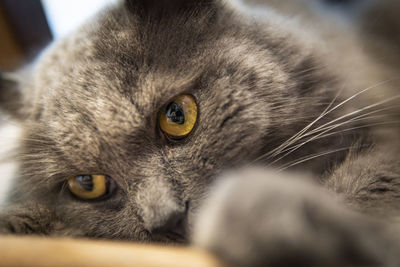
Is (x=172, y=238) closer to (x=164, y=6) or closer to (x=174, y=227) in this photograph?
(x=174, y=227)

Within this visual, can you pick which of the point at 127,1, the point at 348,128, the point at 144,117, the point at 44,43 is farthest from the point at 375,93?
the point at 44,43

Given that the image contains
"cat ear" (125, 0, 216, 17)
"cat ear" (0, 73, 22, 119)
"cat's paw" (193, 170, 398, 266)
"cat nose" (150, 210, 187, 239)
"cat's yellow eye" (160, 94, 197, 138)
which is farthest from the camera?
"cat ear" (0, 73, 22, 119)

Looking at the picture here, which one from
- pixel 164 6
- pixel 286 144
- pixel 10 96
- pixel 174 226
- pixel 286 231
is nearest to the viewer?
pixel 286 231

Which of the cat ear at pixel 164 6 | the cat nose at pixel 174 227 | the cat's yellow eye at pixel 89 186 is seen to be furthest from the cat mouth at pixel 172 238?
the cat ear at pixel 164 6

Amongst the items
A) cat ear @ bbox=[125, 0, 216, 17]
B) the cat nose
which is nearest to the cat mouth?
the cat nose

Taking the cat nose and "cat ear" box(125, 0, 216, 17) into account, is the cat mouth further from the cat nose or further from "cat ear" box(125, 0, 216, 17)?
"cat ear" box(125, 0, 216, 17)

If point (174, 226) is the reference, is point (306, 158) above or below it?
above

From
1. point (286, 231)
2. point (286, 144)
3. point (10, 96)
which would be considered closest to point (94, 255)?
point (286, 231)
